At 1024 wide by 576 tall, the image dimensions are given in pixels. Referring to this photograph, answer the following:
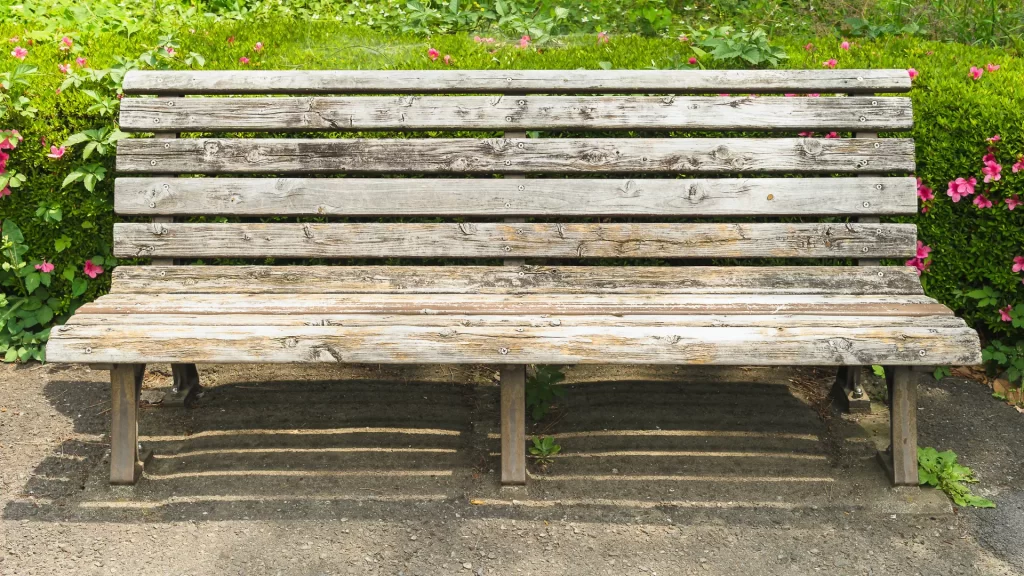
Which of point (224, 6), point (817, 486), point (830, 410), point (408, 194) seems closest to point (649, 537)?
point (817, 486)

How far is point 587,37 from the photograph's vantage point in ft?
15.6

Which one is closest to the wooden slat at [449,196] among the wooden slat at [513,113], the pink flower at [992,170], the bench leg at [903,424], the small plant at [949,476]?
the wooden slat at [513,113]

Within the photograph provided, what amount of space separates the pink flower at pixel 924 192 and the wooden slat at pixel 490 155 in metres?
0.36

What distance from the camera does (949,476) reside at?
2.96m

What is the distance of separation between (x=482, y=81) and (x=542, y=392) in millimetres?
1085

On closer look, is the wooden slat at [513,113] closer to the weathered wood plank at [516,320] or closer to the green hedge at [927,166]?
the green hedge at [927,166]

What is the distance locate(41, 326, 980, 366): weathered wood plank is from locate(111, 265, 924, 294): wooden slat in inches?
19.4

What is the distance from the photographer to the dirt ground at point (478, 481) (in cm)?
266

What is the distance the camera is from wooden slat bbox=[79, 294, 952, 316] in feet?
9.56

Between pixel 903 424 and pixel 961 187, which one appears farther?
pixel 961 187

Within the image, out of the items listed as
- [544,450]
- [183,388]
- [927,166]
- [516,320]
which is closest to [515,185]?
[516,320]

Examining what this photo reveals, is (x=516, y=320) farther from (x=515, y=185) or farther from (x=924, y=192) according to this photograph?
(x=924, y=192)

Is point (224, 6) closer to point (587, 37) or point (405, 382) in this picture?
point (587, 37)

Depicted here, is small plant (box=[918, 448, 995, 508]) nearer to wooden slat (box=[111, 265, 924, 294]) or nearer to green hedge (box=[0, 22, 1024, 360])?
wooden slat (box=[111, 265, 924, 294])
